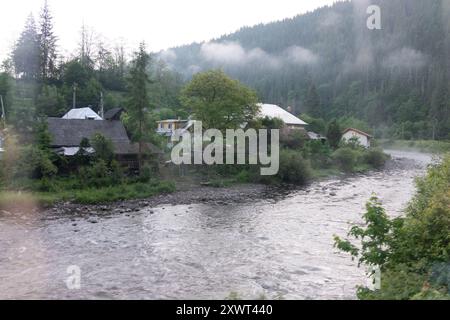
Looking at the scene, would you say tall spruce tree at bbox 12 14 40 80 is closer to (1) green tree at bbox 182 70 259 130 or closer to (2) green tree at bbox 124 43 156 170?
(1) green tree at bbox 182 70 259 130

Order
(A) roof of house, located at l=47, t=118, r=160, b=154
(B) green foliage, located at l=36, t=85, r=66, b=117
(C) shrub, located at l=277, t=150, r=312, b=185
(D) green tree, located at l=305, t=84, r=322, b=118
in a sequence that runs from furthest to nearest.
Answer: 1. (D) green tree, located at l=305, t=84, r=322, b=118
2. (B) green foliage, located at l=36, t=85, r=66, b=117
3. (C) shrub, located at l=277, t=150, r=312, b=185
4. (A) roof of house, located at l=47, t=118, r=160, b=154

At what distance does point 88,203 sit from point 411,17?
5912 inches

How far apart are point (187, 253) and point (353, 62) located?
141 metres

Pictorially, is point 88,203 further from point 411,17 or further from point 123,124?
point 411,17

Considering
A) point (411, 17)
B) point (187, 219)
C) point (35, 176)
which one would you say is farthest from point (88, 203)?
point (411, 17)

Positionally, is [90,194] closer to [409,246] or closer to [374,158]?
[409,246]

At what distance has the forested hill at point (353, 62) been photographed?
99.1 metres

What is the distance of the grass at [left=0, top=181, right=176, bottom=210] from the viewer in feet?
77.0

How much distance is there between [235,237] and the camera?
18.0 meters

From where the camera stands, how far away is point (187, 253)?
15531mm

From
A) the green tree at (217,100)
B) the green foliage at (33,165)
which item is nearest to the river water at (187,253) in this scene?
the green foliage at (33,165)

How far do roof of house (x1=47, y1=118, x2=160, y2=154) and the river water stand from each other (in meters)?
9.04

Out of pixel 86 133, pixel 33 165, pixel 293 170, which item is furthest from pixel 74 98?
pixel 293 170

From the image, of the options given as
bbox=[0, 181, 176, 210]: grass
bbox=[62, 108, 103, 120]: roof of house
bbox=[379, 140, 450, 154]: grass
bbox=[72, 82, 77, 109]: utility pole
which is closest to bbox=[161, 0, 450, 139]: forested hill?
bbox=[379, 140, 450, 154]: grass
